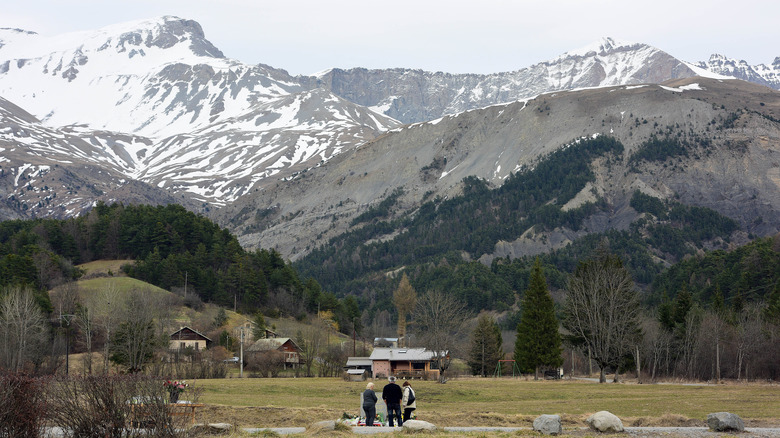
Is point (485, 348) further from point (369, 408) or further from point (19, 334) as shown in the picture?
point (369, 408)

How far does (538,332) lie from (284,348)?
37.0 m

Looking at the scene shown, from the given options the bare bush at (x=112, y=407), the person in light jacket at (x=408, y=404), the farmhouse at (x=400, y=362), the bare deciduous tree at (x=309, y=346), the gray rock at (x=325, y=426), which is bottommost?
the farmhouse at (x=400, y=362)

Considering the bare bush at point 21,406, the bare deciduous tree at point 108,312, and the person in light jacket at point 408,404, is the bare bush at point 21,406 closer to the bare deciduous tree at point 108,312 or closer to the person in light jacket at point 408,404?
the person in light jacket at point 408,404

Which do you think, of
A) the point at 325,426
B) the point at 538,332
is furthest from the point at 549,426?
the point at 538,332

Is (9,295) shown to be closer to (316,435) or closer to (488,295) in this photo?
(316,435)

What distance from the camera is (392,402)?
25.4 meters

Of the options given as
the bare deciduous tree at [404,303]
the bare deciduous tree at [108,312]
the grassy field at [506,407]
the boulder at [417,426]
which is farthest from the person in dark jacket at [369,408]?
the bare deciduous tree at [404,303]

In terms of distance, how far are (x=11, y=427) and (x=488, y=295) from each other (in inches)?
6048

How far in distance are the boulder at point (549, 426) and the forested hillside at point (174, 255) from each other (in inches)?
4091

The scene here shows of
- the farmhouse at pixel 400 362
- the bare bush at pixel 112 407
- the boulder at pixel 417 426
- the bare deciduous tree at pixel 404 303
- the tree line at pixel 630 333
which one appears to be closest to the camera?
the bare bush at pixel 112 407

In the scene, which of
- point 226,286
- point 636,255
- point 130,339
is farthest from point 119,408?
point 636,255

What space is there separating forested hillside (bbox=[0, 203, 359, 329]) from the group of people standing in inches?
3901

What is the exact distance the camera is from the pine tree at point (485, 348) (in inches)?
3580

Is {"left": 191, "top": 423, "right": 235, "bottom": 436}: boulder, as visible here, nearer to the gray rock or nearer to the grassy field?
the grassy field
